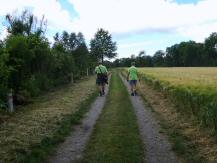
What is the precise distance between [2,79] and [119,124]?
5297 mm

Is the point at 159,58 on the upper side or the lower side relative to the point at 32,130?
upper

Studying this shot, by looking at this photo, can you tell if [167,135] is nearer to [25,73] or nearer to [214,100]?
[214,100]

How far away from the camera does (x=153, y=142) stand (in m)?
10.5

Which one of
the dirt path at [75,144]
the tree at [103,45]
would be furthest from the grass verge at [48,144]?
the tree at [103,45]

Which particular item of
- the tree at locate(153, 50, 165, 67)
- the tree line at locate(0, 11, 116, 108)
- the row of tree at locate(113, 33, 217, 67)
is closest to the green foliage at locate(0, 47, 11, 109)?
the tree line at locate(0, 11, 116, 108)

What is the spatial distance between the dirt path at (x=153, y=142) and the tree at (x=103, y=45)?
112071 mm

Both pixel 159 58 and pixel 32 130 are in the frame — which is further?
pixel 159 58

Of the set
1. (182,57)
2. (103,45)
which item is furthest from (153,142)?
(182,57)

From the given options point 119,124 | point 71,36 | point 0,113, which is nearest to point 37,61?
point 0,113

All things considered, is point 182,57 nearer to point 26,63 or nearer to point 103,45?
point 103,45

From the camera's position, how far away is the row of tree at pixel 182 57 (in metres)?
156

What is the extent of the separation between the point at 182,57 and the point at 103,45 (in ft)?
161

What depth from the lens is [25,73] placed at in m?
20.4

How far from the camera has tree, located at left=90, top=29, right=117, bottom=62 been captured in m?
128
